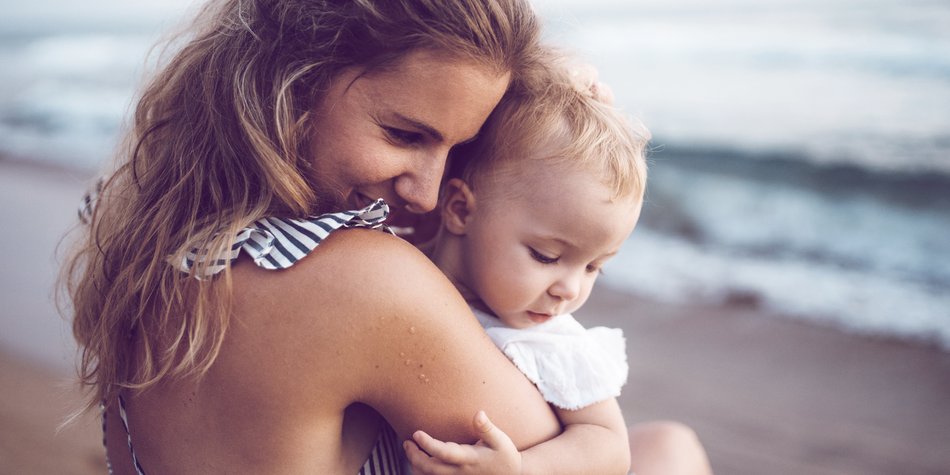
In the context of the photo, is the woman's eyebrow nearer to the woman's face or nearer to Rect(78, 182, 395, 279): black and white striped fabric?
the woman's face

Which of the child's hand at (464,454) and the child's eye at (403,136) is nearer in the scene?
the child's hand at (464,454)

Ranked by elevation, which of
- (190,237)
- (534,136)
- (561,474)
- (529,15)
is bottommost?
(561,474)

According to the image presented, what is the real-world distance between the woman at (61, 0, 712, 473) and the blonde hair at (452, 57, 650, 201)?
0.11 metres

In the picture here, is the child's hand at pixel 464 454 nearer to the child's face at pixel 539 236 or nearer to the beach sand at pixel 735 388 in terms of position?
the child's face at pixel 539 236

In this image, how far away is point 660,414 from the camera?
435 centimetres

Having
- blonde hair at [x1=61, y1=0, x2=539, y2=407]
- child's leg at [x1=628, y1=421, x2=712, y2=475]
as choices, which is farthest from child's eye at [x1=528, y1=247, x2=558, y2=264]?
child's leg at [x1=628, y1=421, x2=712, y2=475]

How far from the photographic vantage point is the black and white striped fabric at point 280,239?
1.39 meters

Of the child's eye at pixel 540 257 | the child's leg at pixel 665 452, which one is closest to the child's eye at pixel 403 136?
the child's eye at pixel 540 257

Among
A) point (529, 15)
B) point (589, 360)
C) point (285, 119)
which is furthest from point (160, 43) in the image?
point (589, 360)

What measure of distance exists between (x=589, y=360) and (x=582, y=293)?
22 centimetres

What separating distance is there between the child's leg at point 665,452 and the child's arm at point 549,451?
428mm

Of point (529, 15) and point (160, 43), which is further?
point (160, 43)

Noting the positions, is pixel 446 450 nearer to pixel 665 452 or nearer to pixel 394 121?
pixel 394 121

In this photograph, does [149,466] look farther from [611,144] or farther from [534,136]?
[611,144]
